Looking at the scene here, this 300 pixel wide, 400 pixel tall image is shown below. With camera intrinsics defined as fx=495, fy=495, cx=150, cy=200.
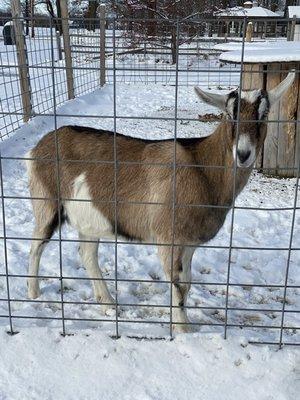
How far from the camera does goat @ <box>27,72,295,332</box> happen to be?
295 centimetres

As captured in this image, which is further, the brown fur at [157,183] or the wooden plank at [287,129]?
the wooden plank at [287,129]

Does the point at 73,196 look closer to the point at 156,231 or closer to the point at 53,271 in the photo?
the point at 156,231

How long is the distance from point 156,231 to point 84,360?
883mm

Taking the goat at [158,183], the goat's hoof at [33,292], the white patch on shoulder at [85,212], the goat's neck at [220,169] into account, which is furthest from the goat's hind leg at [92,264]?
the goat's neck at [220,169]

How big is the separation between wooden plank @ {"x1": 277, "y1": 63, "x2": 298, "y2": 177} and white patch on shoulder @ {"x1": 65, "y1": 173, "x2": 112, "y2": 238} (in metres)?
3.23

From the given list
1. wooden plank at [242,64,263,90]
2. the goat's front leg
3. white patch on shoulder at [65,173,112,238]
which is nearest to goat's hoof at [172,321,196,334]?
the goat's front leg

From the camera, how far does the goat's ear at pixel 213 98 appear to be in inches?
114

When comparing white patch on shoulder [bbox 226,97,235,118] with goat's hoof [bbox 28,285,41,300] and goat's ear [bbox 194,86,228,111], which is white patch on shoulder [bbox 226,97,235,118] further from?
goat's hoof [bbox 28,285,41,300]

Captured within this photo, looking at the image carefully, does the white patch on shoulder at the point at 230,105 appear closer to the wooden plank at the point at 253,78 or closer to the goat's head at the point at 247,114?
the goat's head at the point at 247,114

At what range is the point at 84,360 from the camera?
2.79 meters

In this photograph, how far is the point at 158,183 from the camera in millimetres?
3084

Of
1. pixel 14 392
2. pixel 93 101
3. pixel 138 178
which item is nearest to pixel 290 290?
pixel 138 178

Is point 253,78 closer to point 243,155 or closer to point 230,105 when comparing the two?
point 230,105

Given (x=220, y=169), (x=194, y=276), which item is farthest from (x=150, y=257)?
(x=220, y=169)
